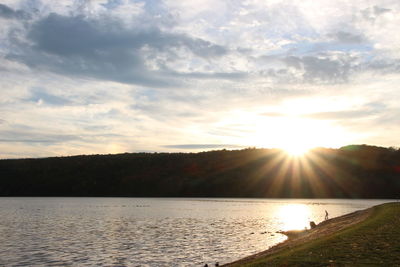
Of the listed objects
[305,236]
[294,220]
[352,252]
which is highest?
[352,252]

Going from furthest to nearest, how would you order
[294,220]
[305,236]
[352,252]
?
[294,220], [305,236], [352,252]

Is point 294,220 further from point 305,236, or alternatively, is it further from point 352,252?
point 352,252

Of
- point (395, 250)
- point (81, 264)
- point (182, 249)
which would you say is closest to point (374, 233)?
point (395, 250)

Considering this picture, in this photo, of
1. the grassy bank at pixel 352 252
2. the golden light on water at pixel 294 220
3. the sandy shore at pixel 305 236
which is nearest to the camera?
the grassy bank at pixel 352 252

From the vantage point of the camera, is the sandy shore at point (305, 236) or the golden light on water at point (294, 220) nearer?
the sandy shore at point (305, 236)

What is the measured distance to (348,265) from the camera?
837 inches

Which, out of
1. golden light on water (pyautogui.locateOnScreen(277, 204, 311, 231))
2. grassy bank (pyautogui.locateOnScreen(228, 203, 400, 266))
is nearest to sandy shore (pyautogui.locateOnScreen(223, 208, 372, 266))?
grassy bank (pyautogui.locateOnScreen(228, 203, 400, 266))

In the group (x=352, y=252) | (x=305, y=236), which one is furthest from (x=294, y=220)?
(x=352, y=252)

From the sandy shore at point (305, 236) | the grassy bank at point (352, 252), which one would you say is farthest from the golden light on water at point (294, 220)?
the grassy bank at point (352, 252)

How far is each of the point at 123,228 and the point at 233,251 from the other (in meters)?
26.4

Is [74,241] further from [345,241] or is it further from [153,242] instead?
[345,241]

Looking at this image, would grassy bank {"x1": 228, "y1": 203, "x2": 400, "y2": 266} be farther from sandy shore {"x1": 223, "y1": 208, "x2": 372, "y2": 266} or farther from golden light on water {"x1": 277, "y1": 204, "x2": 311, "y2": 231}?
golden light on water {"x1": 277, "y1": 204, "x2": 311, "y2": 231}

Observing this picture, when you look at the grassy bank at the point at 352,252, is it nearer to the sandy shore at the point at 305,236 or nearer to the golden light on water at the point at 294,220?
the sandy shore at the point at 305,236

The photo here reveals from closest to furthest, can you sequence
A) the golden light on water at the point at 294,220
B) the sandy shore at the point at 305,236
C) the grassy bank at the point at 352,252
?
1. the grassy bank at the point at 352,252
2. the sandy shore at the point at 305,236
3. the golden light on water at the point at 294,220
